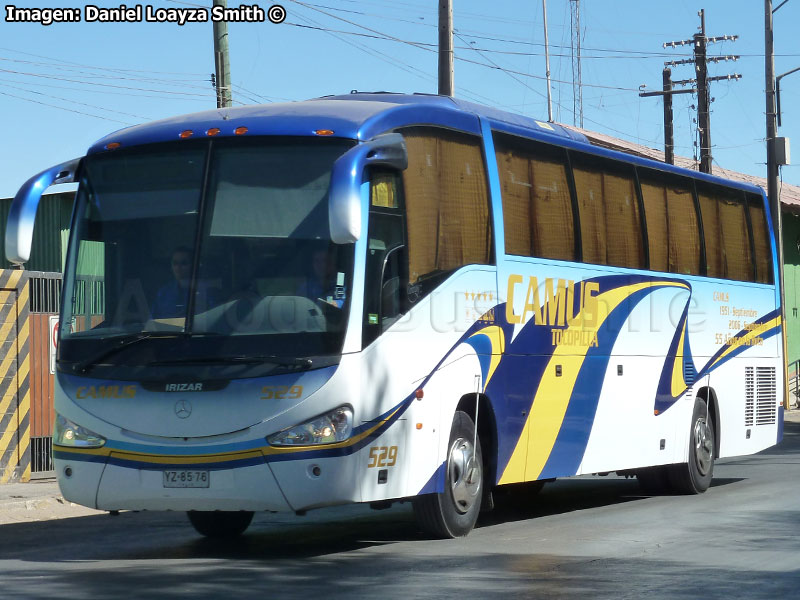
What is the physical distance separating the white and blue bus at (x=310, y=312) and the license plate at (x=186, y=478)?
11 mm

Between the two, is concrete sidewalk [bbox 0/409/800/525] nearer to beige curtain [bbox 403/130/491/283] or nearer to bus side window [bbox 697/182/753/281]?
beige curtain [bbox 403/130/491/283]

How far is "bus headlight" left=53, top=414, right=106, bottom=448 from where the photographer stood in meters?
10.1

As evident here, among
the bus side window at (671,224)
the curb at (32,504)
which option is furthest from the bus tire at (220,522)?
the bus side window at (671,224)

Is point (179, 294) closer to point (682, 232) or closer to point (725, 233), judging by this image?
point (682, 232)

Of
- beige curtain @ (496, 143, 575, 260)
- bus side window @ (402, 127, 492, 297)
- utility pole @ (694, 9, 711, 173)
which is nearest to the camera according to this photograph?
bus side window @ (402, 127, 492, 297)

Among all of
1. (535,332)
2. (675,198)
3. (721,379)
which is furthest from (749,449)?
(535,332)

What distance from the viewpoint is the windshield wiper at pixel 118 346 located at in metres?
10.0

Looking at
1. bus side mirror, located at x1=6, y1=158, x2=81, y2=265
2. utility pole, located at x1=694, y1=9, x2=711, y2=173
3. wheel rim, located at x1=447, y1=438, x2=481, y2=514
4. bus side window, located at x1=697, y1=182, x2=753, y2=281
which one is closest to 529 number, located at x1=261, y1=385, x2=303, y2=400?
wheel rim, located at x1=447, y1=438, x2=481, y2=514

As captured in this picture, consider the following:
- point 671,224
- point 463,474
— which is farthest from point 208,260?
point 671,224

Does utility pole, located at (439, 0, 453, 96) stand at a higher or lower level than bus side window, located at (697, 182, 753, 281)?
higher

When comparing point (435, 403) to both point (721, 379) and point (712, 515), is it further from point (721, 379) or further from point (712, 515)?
point (721, 379)

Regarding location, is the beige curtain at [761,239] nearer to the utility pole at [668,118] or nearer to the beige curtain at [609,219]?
the beige curtain at [609,219]

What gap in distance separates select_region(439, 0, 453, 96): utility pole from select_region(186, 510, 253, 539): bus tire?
929 cm

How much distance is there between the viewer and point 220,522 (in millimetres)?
11961
